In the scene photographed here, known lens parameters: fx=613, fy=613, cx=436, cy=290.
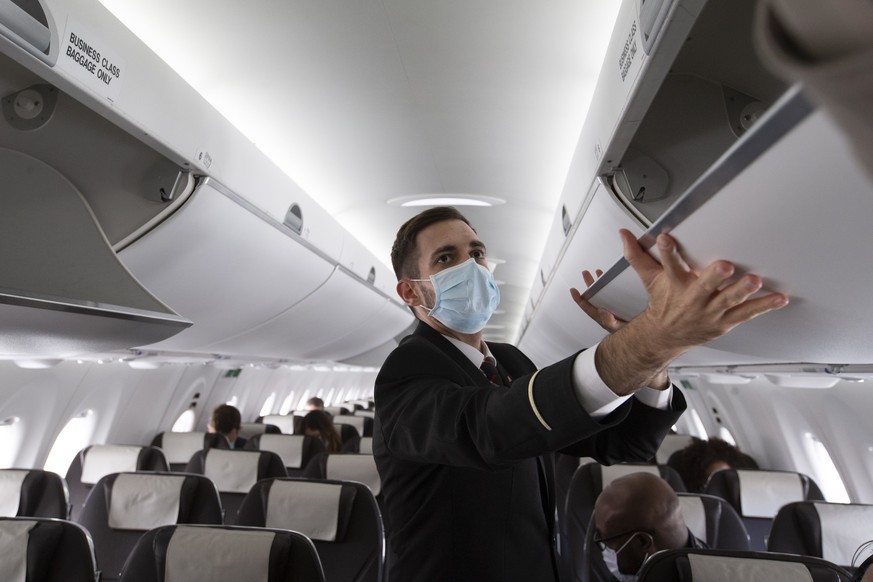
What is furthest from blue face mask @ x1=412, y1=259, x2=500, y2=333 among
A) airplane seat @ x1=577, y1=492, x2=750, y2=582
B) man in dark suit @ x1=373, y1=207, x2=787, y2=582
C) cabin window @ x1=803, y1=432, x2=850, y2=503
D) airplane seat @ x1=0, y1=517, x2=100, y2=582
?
cabin window @ x1=803, y1=432, x2=850, y2=503

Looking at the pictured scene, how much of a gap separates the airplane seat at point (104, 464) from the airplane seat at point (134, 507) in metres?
1.43

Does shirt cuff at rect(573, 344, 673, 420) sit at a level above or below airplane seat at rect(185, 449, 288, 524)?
above

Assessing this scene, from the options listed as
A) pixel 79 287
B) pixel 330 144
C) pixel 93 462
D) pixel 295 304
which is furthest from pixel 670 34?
pixel 93 462

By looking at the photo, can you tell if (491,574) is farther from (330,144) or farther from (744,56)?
(330,144)

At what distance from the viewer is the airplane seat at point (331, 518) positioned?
141 inches

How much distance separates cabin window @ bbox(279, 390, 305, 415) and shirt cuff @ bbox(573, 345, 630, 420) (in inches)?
546

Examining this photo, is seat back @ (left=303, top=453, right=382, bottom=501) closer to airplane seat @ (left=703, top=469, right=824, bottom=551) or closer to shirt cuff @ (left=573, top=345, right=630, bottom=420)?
airplane seat @ (left=703, top=469, right=824, bottom=551)

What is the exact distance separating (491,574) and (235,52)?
9.50 feet

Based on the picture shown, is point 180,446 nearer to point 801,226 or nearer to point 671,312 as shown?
point 671,312

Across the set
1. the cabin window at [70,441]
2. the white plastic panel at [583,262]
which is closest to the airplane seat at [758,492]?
the white plastic panel at [583,262]

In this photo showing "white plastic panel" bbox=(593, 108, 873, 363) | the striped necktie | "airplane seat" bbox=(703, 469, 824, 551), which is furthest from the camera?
"airplane seat" bbox=(703, 469, 824, 551)

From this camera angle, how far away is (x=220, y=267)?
3596mm

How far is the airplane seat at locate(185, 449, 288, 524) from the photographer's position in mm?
5152

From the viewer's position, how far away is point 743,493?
190 inches
